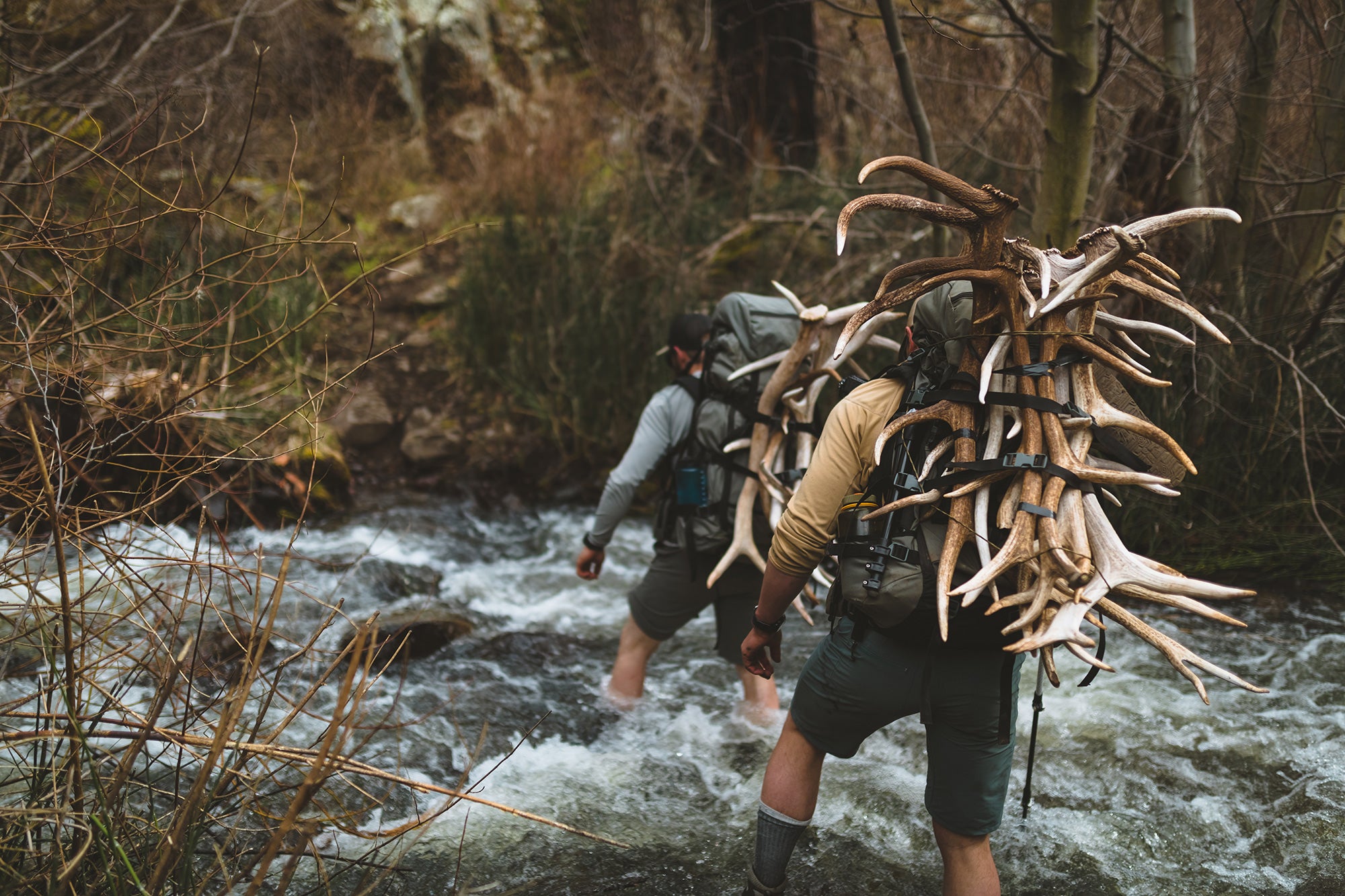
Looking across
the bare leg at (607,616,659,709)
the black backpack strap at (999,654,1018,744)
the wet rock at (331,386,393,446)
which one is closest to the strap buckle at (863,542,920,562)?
the black backpack strap at (999,654,1018,744)

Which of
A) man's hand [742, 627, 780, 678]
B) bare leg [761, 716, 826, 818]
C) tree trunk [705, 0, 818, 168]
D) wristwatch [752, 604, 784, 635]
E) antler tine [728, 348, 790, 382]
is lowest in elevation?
bare leg [761, 716, 826, 818]

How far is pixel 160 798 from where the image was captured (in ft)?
10.9

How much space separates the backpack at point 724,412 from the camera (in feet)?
12.0

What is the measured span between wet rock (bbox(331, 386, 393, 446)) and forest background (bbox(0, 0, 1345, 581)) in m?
0.02

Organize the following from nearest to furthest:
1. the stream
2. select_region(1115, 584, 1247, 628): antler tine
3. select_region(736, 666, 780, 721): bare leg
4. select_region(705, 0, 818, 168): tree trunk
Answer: select_region(1115, 584, 1247, 628): antler tine → the stream → select_region(736, 666, 780, 721): bare leg → select_region(705, 0, 818, 168): tree trunk

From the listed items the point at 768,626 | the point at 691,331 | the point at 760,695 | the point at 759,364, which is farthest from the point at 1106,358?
the point at 760,695

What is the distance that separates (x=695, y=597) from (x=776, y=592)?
136cm

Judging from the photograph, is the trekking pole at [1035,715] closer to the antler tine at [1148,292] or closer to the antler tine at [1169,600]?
the antler tine at [1169,600]

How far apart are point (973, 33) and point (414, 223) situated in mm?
7231

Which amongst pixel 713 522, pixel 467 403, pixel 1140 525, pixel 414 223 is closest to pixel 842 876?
pixel 713 522

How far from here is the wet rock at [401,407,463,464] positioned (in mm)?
7645

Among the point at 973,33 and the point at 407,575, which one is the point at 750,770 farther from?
the point at 973,33

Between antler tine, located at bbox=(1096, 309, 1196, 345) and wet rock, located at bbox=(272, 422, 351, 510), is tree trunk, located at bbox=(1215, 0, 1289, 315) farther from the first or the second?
wet rock, located at bbox=(272, 422, 351, 510)

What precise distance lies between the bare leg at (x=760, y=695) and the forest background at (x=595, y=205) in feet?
7.06
